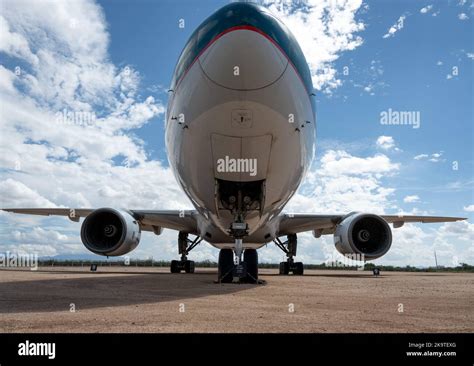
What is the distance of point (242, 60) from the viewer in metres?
5.99

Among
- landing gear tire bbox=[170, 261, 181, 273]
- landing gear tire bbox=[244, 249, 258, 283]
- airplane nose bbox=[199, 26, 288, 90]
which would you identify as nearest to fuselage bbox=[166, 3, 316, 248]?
airplane nose bbox=[199, 26, 288, 90]

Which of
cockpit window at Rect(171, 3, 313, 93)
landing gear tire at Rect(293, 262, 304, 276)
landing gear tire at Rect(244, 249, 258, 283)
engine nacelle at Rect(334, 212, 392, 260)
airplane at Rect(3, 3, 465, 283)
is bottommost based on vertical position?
landing gear tire at Rect(293, 262, 304, 276)

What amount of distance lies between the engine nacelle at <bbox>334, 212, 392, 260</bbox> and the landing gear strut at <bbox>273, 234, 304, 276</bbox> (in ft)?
17.2

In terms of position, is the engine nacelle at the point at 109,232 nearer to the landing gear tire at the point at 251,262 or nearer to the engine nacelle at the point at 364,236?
the landing gear tire at the point at 251,262

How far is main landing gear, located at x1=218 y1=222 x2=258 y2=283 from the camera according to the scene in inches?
315

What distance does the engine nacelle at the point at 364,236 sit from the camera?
11852 millimetres

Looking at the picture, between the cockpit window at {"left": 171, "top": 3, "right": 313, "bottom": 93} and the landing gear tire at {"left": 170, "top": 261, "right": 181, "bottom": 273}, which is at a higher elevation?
the cockpit window at {"left": 171, "top": 3, "right": 313, "bottom": 93}

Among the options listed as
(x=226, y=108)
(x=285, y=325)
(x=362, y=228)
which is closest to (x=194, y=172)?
(x=226, y=108)

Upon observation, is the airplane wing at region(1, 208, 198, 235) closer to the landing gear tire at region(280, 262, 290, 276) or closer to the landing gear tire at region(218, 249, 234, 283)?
the landing gear tire at region(280, 262, 290, 276)

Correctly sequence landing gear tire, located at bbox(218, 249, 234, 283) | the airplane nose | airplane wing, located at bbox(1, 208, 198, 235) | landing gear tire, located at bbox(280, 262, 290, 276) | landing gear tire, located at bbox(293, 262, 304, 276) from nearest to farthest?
the airplane nose
landing gear tire, located at bbox(218, 249, 234, 283)
airplane wing, located at bbox(1, 208, 198, 235)
landing gear tire, located at bbox(293, 262, 304, 276)
landing gear tire, located at bbox(280, 262, 290, 276)

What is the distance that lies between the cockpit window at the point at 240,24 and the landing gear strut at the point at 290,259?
11.4 m

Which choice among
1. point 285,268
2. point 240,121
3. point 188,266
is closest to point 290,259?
point 285,268

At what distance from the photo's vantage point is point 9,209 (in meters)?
18.9
